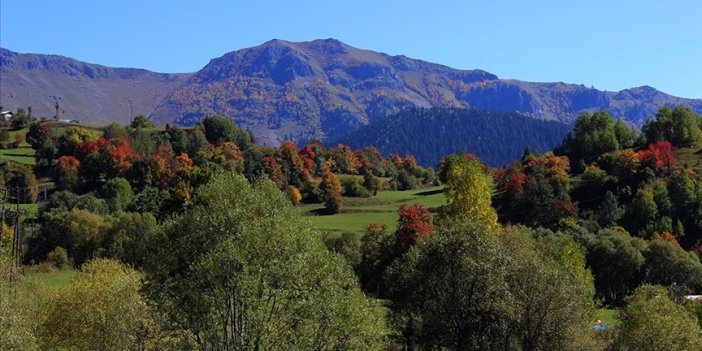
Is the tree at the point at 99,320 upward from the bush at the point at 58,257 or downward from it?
upward

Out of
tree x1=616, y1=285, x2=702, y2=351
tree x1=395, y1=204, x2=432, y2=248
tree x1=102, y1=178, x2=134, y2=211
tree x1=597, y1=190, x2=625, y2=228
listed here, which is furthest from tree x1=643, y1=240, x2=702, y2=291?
tree x1=102, y1=178, x2=134, y2=211

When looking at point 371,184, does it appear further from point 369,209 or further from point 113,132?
point 113,132

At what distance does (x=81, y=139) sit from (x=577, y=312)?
15068cm

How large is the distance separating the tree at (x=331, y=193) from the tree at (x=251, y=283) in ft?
361

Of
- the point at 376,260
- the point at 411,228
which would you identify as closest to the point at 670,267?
the point at 411,228

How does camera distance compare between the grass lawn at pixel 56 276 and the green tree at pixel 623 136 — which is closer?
the grass lawn at pixel 56 276

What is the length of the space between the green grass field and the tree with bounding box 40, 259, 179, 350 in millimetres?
77941

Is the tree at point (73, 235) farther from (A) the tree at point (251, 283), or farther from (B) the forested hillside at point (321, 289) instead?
(A) the tree at point (251, 283)

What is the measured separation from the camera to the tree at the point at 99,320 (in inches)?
2039

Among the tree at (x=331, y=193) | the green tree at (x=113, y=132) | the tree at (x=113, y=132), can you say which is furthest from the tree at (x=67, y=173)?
the tree at (x=331, y=193)

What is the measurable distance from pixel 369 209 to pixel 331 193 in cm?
925

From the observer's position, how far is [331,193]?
158m

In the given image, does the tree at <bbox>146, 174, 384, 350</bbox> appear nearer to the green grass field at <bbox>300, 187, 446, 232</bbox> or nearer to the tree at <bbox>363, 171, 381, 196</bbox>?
the green grass field at <bbox>300, 187, 446, 232</bbox>

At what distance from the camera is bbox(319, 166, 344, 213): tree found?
156 m
